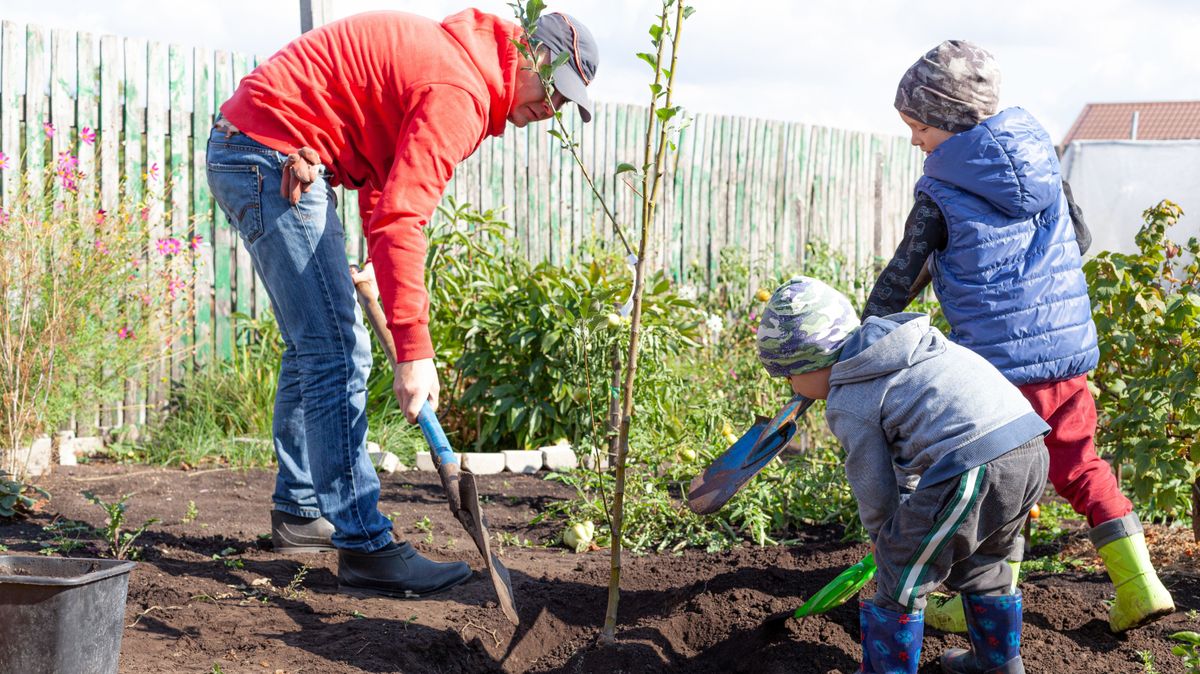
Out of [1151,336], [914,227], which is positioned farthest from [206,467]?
[1151,336]

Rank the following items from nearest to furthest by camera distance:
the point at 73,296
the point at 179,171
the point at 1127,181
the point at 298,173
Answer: the point at 298,173 < the point at 73,296 < the point at 179,171 < the point at 1127,181

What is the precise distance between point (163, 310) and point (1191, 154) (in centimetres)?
962

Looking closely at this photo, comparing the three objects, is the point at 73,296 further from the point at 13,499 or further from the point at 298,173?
the point at 298,173

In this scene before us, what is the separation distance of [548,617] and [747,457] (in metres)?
0.78

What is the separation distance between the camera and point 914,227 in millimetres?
2762

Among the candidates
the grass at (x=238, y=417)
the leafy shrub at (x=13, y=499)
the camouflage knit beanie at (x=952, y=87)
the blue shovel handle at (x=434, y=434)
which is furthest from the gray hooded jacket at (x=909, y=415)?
the grass at (x=238, y=417)

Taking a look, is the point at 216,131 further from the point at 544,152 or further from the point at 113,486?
the point at 544,152

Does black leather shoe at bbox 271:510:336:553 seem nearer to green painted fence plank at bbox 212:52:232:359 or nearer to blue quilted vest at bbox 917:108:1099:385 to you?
blue quilted vest at bbox 917:108:1099:385

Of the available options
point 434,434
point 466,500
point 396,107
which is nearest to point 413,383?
point 434,434

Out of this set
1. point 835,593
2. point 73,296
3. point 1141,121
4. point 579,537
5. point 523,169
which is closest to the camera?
point 835,593

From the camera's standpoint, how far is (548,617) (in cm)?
287

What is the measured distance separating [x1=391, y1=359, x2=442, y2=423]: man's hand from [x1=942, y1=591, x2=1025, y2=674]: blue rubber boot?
1.34 meters

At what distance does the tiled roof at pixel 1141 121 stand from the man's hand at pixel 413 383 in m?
28.5

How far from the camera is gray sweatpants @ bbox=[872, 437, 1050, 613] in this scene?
2.16 m
